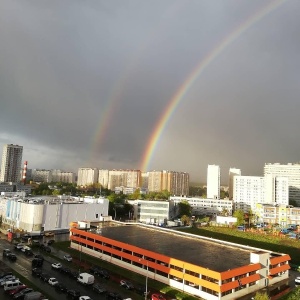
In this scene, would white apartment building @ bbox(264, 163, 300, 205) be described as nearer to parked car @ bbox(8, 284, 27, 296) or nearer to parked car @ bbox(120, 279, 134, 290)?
parked car @ bbox(120, 279, 134, 290)

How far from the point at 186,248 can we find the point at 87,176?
134389mm

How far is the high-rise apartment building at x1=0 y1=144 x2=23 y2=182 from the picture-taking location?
110875 mm

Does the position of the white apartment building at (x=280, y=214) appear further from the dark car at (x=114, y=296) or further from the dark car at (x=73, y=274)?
the dark car at (x=114, y=296)

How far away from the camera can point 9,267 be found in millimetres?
22719

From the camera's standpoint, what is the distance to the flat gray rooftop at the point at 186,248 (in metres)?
20.4

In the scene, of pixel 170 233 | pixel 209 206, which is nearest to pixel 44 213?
pixel 170 233

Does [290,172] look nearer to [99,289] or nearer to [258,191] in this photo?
[258,191]

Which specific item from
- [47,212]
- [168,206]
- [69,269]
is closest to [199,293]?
[69,269]

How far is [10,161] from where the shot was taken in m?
112

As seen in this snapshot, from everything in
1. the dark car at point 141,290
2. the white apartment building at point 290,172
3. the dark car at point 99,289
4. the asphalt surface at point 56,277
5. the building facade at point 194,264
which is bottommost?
the asphalt surface at point 56,277

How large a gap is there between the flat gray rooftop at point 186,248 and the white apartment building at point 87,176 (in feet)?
399

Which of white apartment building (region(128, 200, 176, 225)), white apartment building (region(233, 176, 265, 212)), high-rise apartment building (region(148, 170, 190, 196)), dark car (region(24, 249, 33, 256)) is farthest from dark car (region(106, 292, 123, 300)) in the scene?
high-rise apartment building (region(148, 170, 190, 196))

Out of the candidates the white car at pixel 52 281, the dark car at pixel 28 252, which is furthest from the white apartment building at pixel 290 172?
the white car at pixel 52 281

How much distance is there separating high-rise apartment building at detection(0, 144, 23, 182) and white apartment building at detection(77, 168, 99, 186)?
138 feet
